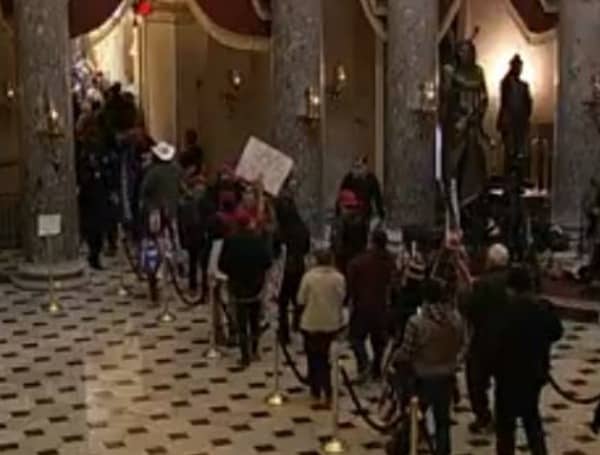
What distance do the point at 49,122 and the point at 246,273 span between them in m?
4.68

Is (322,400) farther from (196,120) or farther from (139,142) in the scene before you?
(196,120)

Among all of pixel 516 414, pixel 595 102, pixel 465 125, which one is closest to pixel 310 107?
pixel 465 125

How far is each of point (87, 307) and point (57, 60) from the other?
3089 mm

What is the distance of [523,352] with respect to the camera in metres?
8.96

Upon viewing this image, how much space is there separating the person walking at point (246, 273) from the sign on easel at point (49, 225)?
144 inches

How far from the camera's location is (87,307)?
50.3 feet

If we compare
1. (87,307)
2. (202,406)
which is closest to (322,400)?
(202,406)

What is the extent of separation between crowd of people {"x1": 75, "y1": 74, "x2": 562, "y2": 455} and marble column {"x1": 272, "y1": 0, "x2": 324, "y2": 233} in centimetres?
70

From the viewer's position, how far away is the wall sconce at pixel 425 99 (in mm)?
17562

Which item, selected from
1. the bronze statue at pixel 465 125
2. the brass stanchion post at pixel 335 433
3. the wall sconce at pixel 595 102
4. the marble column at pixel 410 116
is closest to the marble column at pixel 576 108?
the wall sconce at pixel 595 102

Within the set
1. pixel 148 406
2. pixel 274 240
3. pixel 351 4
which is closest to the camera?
pixel 148 406

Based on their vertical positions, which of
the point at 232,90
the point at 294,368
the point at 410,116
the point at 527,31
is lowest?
the point at 294,368

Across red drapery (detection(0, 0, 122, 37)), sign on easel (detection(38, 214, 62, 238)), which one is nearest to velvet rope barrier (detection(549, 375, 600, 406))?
sign on easel (detection(38, 214, 62, 238))

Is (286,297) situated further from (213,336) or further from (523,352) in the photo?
(523,352)
